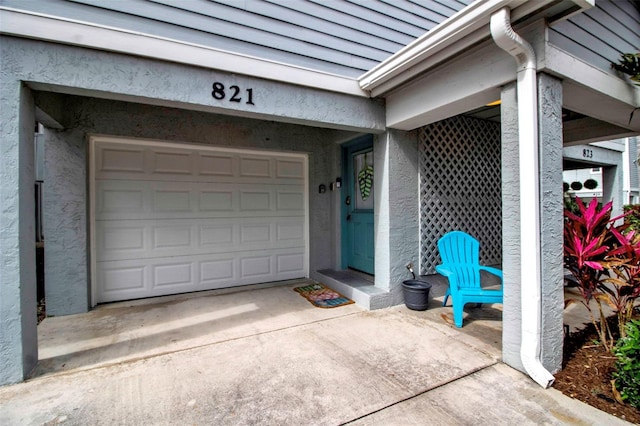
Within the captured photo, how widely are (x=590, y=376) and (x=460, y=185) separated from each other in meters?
2.78

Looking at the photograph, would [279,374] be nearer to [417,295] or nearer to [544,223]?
[417,295]

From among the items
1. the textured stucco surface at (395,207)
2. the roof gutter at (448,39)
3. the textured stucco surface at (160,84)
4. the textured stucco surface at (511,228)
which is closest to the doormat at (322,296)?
the textured stucco surface at (395,207)

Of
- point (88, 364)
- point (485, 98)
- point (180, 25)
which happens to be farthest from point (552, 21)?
point (88, 364)

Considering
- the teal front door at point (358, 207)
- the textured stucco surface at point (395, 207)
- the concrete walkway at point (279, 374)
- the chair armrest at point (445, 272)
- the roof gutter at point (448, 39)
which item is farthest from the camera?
the teal front door at point (358, 207)

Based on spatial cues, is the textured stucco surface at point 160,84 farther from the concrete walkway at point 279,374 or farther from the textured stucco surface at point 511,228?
the concrete walkway at point 279,374

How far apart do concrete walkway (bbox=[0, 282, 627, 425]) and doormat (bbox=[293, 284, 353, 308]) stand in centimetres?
37

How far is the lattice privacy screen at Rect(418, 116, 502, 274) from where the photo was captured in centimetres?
425

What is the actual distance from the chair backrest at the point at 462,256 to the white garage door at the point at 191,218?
2.46 metres

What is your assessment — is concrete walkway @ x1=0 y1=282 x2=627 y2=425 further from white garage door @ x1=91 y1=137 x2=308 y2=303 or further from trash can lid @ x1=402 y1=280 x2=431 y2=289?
white garage door @ x1=91 y1=137 x2=308 y2=303

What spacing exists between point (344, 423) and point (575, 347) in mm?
2319

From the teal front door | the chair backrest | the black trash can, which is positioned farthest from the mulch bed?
the teal front door

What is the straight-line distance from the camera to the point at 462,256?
3.81m

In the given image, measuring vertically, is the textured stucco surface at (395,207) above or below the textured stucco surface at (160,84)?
below

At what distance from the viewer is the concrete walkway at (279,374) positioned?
1957 mm
